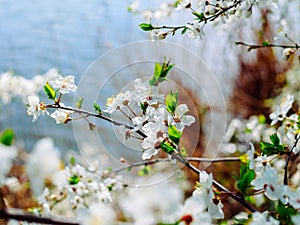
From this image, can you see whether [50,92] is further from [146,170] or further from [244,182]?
[146,170]

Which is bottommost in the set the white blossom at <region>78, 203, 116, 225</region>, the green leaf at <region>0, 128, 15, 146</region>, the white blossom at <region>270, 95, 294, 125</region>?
the white blossom at <region>270, 95, 294, 125</region>

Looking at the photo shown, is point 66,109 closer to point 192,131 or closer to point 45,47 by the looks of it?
point 192,131

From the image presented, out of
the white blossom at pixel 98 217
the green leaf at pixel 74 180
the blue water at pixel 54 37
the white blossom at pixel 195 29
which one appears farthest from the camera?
the blue water at pixel 54 37

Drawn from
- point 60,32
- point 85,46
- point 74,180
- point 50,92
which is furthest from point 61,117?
point 60,32

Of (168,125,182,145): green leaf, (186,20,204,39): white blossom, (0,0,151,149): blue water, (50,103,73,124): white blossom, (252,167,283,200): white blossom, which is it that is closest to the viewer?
(252,167,283,200): white blossom

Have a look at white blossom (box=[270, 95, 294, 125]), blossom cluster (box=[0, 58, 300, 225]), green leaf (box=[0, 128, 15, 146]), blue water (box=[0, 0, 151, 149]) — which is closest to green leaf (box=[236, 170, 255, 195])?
blossom cluster (box=[0, 58, 300, 225])

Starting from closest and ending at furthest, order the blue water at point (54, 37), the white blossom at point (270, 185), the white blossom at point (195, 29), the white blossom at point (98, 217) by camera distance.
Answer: the white blossom at point (98, 217) < the white blossom at point (270, 185) < the white blossom at point (195, 29) < the blue water at point (54, 37)

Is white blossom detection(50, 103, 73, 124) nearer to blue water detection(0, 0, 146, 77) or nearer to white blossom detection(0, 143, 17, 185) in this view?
white blossom detection(0, 143, 17, 185)

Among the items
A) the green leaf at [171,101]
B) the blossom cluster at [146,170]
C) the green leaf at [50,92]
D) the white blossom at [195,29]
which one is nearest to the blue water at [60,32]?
the blossom cluster at [146,170]

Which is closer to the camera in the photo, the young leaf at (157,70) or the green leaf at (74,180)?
the young leaf at (157,70)

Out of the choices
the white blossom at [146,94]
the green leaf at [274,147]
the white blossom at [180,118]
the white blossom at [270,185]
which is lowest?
the green leaf at [274,147]

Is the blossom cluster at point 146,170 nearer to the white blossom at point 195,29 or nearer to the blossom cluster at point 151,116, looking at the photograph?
the blossom cluster at point 151,116

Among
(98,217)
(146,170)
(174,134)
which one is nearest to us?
(98,217)

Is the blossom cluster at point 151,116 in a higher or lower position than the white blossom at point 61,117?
higher
